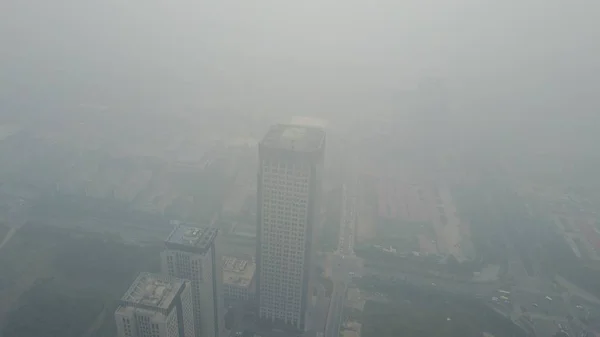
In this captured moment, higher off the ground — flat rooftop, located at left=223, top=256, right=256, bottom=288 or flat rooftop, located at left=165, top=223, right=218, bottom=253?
flat rooftop, located at left=165, top=223, right=218, bottom=253

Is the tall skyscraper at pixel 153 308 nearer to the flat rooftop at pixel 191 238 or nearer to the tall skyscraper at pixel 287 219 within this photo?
the flat rooftop at pixel 191 238

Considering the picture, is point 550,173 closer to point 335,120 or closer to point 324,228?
point 335,120

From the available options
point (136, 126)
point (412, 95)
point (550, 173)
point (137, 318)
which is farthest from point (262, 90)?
point (137, 318)

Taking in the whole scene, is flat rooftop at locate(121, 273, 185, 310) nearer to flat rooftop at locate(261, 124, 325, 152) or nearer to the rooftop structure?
flat rooftop at locate(261, 124, 325, 152)

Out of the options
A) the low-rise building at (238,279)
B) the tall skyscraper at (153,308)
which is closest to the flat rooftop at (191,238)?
the tall skyscraper at (153,308)

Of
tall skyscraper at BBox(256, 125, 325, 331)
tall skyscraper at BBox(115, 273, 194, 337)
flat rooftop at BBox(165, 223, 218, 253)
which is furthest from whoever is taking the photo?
tall skyscraper at BBox(256, 125, 325, 331)

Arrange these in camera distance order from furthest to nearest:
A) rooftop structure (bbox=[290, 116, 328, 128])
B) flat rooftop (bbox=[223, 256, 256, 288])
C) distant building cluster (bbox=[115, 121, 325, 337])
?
rooftop structure (bbox=[290, 116, 328, 128]) → flat rooftop (bbox=[223, 256, 256, 288]) → distant building cluster (bbox=[115, 121, 325, 337])

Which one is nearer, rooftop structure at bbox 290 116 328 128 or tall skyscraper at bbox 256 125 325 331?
tall skyscraper at bbox 256 125 325 331

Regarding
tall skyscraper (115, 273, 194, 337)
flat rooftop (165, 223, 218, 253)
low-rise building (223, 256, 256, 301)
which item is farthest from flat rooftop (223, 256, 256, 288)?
tall skyscraper (115, 273, 194, 337)
